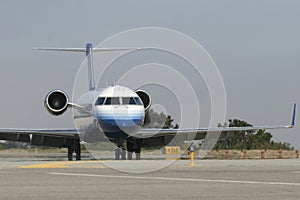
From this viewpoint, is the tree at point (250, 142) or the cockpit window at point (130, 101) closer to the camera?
the cockpit window at point (130, 101)

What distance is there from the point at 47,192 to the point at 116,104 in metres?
18.0

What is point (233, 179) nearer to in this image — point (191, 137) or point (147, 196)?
point (147, 196)

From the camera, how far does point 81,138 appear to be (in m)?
34.7

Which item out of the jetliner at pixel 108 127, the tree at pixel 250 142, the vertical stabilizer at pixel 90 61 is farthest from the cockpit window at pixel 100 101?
the tree at pixel 250 142

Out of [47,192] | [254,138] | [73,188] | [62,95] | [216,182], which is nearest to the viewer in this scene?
[47,192]

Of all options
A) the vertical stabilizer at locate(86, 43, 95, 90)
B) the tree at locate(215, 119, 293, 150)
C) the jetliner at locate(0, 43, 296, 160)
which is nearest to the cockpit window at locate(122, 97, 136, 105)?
the jetliner at locate(0, 43, 296, 160)

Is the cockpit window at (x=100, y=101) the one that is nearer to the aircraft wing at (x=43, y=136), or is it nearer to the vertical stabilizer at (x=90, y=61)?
the aircraft wing at (x=43, y=136)

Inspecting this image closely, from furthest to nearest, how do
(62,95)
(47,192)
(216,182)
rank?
(62,95)
(216,182)
(47,192)

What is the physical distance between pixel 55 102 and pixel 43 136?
296cm

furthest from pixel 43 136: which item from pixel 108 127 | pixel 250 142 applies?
pixel 250 142

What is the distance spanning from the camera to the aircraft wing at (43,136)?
111ft

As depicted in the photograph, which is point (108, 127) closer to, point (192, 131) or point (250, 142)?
point (192, 131)

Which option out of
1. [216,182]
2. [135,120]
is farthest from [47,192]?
[135,120]

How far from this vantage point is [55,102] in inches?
1308
